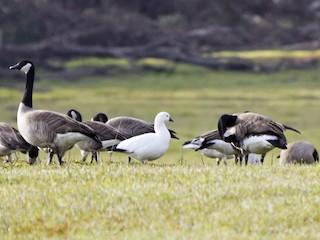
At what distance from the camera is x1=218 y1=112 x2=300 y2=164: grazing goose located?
13.3 m

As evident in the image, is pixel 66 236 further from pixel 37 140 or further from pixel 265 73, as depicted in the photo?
pixel 265 73

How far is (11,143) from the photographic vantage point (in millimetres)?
14039

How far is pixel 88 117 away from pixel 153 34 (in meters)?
20.5

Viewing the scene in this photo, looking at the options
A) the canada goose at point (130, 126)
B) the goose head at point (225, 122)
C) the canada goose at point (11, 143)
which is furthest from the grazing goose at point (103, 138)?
the goose head at point (225, 122)

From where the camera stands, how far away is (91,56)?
158ft

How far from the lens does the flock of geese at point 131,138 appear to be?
44.0 ft

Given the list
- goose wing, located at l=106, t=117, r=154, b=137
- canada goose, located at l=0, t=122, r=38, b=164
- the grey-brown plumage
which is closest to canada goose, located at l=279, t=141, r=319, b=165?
the grey-brown plumage

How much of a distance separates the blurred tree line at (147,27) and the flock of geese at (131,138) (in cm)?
3131

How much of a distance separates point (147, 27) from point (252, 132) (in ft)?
127

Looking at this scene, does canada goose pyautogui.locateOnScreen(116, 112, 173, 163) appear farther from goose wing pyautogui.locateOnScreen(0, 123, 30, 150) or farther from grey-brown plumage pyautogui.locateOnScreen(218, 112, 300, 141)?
goose wing pyautogui.locateOnScreen(0, 123, 30, 150)

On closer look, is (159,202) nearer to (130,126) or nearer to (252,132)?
(252,132)

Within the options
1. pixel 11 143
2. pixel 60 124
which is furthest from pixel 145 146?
pixel 11 143

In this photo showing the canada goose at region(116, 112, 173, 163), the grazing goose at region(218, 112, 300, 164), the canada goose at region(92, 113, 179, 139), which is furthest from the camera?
the canada goose at region(92, 113, 179, 139)

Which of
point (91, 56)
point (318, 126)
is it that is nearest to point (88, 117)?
point (318, 126)
